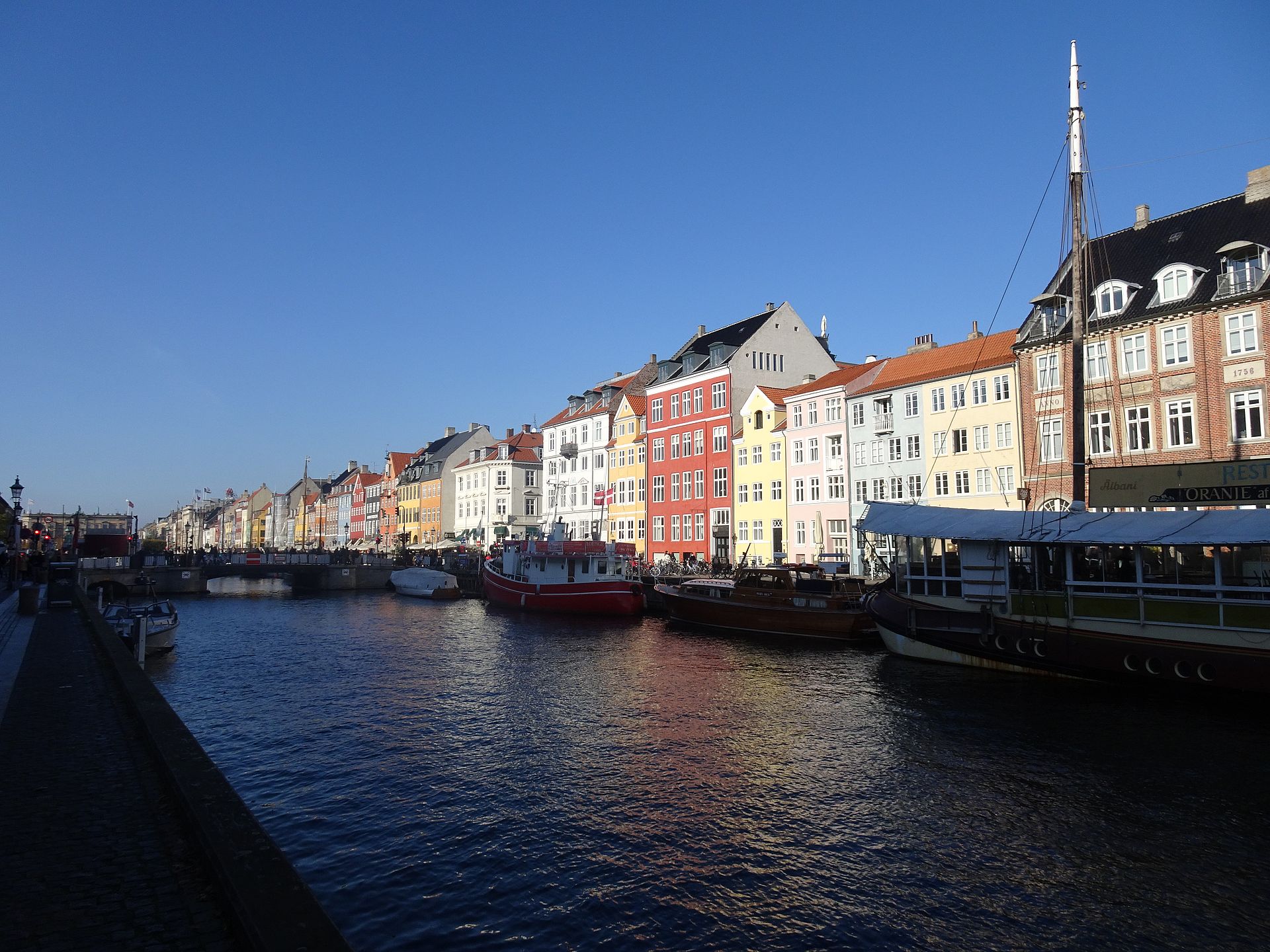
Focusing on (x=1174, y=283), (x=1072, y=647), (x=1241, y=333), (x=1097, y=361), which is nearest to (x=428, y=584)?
(x=1097, y=361)

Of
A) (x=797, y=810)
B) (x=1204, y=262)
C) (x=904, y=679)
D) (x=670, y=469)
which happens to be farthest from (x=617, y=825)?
(x=670, y=469)

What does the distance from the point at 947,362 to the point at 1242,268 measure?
51.2 feet

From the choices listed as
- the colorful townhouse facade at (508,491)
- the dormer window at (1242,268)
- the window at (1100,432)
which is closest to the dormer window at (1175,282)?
the dormer window at (1242,268)

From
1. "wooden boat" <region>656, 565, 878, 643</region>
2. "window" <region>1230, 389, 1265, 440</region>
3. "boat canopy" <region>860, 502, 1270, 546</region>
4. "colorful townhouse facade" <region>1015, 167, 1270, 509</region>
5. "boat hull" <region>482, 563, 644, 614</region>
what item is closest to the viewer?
"boat canopy" <region>860, 502, 1270, 546</region>

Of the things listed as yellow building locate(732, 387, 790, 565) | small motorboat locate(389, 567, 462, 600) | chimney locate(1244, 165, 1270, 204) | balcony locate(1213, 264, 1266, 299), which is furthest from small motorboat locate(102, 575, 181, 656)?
chimney locate(1244, 165, 1270, 204)

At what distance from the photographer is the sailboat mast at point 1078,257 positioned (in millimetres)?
29000

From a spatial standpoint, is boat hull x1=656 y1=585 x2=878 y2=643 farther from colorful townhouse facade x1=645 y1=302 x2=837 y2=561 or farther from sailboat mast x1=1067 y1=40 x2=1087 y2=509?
colorful townhouse facade x1=645 y1=302 x2=837 y2=561

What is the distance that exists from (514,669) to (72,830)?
22.0 m

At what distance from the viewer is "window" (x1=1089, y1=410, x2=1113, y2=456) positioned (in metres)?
41.9

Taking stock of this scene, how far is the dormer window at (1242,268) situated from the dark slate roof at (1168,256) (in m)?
0.43

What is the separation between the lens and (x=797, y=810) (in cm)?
1461

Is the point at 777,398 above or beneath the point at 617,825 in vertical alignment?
above

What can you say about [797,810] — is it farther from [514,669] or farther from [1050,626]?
[514,669]

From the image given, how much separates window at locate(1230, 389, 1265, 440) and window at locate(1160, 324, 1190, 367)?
2806mm
